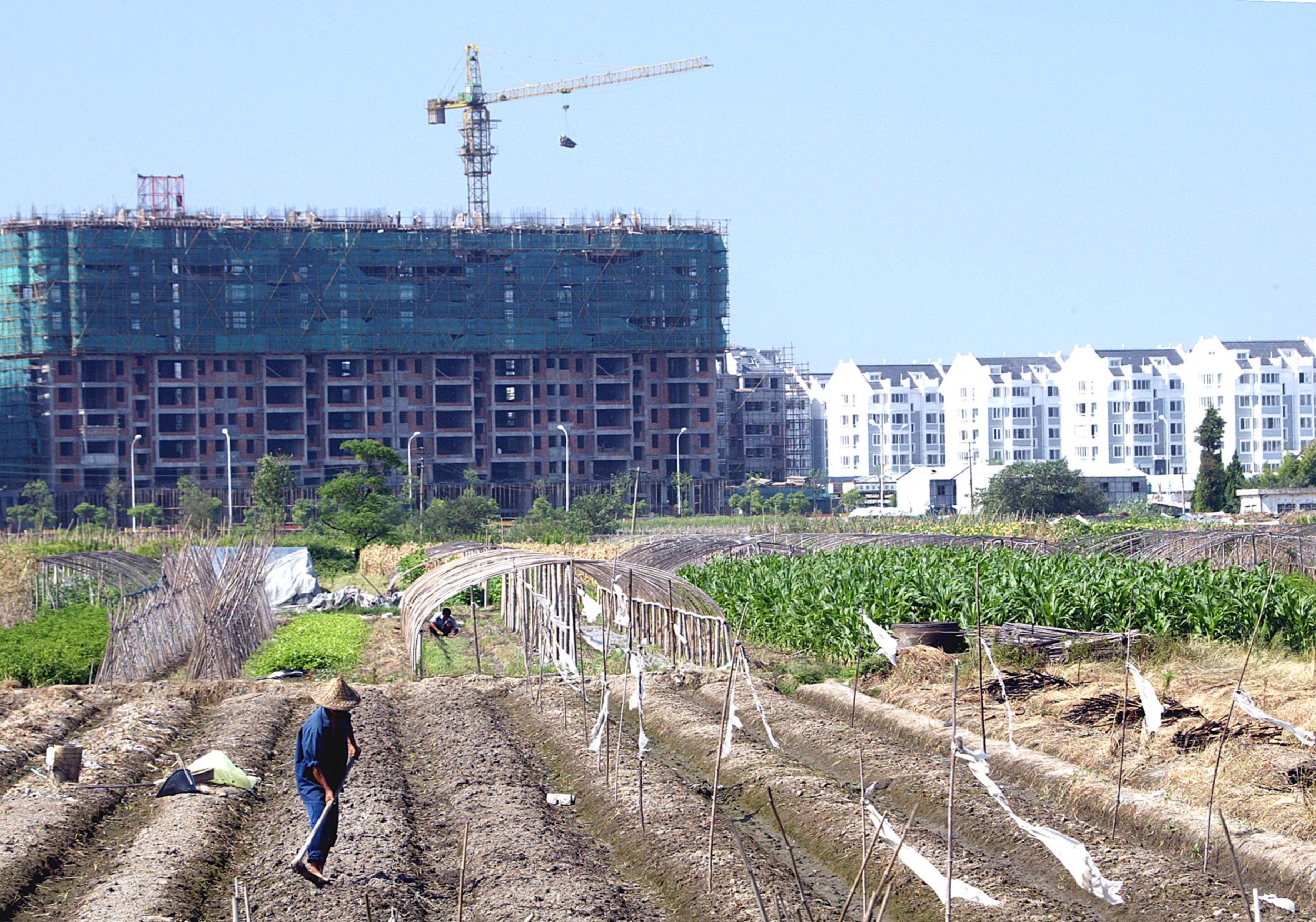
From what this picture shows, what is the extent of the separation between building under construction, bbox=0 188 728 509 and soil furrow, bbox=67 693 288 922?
2773 inches

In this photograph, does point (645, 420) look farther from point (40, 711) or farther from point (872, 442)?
point (40, 711)

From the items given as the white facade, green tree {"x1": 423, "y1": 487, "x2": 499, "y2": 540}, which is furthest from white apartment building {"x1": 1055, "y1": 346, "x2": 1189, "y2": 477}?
green tree {"x1": 423, "y1": 487, "x2": 499, "y2": 540}

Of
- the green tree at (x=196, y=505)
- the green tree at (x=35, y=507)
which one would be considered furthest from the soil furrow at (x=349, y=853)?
the green tree at (x=35, y=507)

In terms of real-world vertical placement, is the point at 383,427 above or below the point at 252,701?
above

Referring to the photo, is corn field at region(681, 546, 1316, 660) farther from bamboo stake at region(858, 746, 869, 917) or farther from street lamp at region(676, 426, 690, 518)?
street lamp at region(676, 426, 690, 518)

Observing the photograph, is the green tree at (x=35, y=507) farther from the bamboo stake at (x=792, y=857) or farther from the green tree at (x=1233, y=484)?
the bamboo stake at (x=792, y=857)

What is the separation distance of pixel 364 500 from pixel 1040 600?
30.0m

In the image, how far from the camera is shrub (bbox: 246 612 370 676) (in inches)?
878

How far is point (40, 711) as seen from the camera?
56.5ft

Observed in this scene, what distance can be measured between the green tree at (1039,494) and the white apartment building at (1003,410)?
37.1 metres

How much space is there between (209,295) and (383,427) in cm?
1239

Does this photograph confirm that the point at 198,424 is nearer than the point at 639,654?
No

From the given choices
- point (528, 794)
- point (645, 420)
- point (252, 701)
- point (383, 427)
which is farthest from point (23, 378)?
point (528, 794)

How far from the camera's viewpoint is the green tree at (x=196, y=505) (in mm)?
65875
